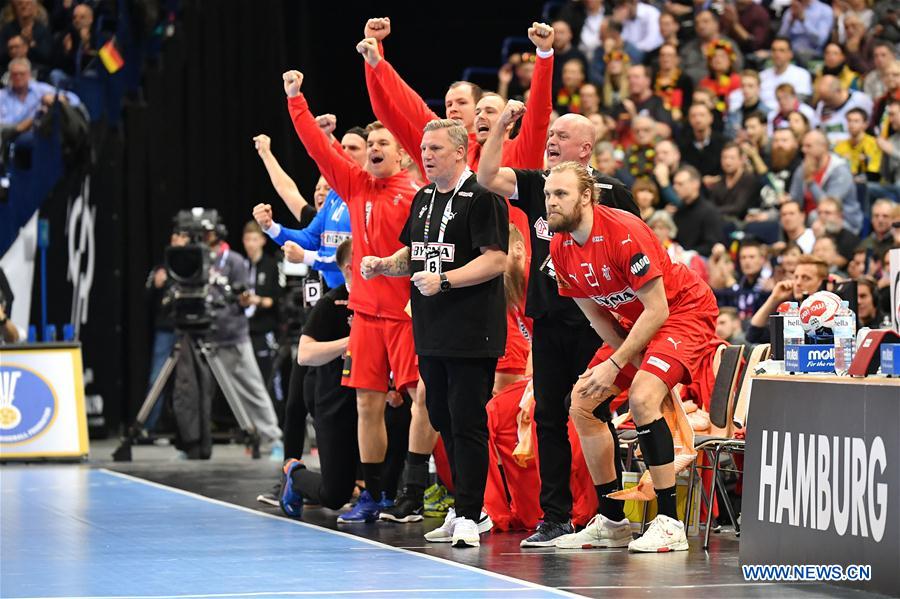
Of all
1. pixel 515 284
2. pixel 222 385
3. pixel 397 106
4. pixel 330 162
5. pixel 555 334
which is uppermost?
pixel 397 106

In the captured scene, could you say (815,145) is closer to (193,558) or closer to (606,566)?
(606,566)

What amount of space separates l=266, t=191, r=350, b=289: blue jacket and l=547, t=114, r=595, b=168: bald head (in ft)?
6.02

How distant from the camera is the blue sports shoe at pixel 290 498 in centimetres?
834

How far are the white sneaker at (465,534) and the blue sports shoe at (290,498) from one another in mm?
1635

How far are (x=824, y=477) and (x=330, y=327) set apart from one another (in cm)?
340

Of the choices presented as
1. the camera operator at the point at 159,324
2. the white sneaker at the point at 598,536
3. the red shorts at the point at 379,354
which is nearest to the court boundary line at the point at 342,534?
the white sneaker at the point at 598,536

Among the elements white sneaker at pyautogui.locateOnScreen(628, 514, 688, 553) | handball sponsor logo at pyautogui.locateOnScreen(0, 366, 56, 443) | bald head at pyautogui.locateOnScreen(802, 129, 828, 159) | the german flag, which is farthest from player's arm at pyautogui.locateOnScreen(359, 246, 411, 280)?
the german flag

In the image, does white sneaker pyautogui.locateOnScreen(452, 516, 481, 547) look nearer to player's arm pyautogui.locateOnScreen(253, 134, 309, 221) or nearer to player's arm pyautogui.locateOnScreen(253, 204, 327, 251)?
player's arm pyautogui.locateOnScreen(253, 204, 327, 251)

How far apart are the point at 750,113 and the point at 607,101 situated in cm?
206

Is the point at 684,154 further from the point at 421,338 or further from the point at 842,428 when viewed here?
the point at 842,428

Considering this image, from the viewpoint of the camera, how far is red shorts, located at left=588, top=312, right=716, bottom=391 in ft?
21.6

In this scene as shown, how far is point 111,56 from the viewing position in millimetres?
14938

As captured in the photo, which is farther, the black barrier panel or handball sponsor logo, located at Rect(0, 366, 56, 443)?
handball sponsor logo, located at Rect(0, 366, 56, 443)

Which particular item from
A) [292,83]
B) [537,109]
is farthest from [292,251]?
[537,109]
